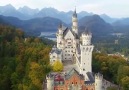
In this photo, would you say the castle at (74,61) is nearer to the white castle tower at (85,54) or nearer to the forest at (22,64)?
the white castle tower at (85,54)

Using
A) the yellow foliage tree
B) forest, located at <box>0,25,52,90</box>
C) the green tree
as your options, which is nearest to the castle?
the yellow foliage tree

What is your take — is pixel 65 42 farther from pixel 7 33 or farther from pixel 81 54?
pixel 7 33

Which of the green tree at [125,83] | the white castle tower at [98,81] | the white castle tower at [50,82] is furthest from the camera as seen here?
the green tree at [125,83]

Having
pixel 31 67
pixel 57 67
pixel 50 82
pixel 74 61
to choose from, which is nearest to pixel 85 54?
pixel 57 67

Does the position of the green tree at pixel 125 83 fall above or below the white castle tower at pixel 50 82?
below

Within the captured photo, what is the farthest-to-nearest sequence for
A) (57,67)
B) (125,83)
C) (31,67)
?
(31,67), (57,67), (125,83)

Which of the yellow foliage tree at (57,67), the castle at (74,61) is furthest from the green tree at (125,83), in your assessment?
the yellow foliage tree at (57,67)

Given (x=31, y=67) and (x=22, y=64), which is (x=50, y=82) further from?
(x=22, y=64)
